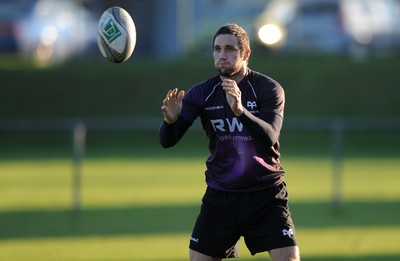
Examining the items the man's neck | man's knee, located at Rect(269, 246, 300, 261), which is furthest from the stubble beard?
man's knee, located at Rect(269, 246, 300, 261)

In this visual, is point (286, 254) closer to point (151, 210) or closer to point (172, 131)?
point (172, 131)

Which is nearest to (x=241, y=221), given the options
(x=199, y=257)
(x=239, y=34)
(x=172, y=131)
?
(x=199, y=257)

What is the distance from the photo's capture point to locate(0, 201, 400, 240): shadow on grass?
13969 millimetres

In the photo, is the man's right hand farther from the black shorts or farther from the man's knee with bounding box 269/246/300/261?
the man's knee with bounding box 269/246/300/261

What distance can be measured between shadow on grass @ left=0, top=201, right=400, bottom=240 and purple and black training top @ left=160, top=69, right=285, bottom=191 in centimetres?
549

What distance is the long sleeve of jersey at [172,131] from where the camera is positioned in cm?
833

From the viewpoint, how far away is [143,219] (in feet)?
49.1

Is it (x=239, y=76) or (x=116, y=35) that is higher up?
(x=116, y=35)

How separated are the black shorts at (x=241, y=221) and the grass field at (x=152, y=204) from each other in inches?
138

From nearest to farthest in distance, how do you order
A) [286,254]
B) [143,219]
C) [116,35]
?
1. [286,254]
2. [116,35]
3. [143,219]

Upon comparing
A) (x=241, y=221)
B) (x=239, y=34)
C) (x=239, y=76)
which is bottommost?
(x=241, y=221)

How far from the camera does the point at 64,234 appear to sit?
13688 millimetres

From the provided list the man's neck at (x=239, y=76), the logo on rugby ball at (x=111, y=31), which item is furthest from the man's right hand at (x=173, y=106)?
the logo on rugby ball at (x=111, y=31)

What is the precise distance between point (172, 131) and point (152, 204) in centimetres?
817
